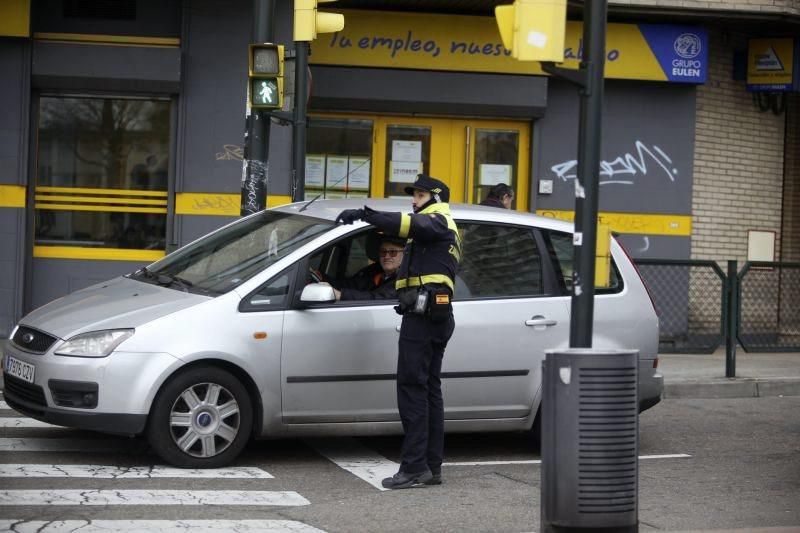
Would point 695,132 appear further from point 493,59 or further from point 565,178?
point 493,59

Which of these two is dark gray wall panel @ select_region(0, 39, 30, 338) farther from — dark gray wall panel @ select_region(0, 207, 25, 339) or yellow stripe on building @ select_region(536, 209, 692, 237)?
yellow stripe on building @ select_region(536, 209, 692, 237)

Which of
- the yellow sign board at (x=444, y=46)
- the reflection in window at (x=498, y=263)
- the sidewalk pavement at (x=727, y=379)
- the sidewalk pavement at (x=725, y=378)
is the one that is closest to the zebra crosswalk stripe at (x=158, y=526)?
the reflection in window at (x=498, y=263)

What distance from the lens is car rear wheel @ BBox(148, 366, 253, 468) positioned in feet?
24.1

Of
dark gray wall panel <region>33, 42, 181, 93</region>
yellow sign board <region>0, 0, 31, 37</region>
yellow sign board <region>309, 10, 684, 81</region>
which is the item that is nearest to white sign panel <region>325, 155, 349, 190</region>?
yellow sign board <region>309, 10, 684, 81</region>

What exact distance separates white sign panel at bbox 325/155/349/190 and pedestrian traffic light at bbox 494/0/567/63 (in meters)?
9.22

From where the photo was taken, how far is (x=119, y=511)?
6449mm

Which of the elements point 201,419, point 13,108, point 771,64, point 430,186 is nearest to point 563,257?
point 430,186

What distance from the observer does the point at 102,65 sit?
14.0 metres

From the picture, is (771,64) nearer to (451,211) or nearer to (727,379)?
(727,379)

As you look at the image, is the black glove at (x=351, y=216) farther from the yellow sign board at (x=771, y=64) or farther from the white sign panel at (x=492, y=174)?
the yellow sign board at (x=771, y=64)

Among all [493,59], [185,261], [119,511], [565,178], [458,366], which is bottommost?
[119,511]

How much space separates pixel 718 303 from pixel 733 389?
1.87m

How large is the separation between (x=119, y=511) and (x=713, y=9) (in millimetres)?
10782

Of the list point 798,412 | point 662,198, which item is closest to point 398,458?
point 798,412
